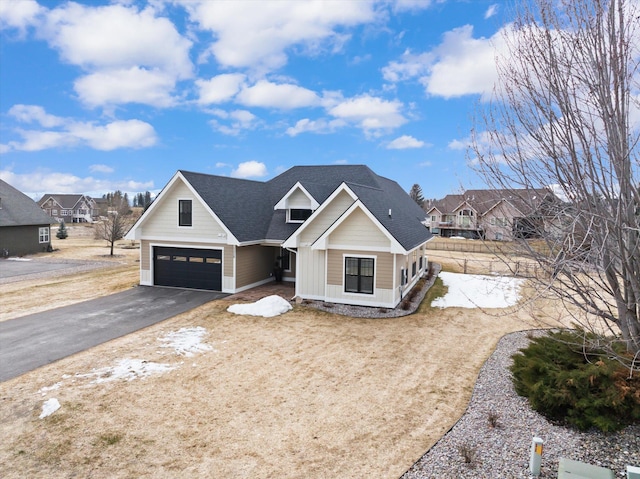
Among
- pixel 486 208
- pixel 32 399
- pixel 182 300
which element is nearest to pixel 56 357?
pixel 32 399

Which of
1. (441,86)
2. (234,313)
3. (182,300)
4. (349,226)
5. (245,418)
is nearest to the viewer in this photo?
(245,418)

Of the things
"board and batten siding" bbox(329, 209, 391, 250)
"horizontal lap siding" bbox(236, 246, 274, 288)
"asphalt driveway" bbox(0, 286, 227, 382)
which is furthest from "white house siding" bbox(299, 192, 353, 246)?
"asphalt driveway" bbox(0, 286, 227, 382)

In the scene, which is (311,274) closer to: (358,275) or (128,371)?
(358,275)

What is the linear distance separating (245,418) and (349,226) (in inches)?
382

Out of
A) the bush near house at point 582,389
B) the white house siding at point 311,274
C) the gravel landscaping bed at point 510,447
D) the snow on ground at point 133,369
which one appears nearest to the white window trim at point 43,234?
the white house siding at point 311,274

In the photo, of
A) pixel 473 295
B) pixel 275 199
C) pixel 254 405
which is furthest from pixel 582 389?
pixel 275 199

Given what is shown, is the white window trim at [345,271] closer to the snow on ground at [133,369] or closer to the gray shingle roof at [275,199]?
the gray shingle roof at [275,199]

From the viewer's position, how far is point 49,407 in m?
7.70

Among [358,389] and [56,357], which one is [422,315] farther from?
[56,357]

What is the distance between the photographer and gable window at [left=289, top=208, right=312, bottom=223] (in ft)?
66.3

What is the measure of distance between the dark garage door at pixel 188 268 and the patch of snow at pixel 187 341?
5.88 m

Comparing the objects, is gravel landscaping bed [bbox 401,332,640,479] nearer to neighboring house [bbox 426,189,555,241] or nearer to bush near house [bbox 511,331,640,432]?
bush near house [bbox 511,331,640,432]

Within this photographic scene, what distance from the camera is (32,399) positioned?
316 inches

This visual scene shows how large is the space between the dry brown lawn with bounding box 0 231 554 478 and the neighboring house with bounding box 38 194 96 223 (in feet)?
282
